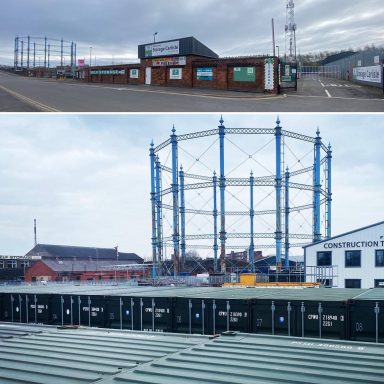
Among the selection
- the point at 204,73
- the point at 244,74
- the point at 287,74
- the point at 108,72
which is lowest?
the point at 244,74

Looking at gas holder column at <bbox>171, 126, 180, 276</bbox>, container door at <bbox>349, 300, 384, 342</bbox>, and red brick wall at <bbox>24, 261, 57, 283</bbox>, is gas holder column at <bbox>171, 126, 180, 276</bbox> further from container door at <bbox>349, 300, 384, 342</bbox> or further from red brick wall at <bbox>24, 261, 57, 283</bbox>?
container door at <bbox>349, 300, 384, 342</bbox>

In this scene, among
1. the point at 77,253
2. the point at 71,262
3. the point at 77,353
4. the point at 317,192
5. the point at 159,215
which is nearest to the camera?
the point at 77,353

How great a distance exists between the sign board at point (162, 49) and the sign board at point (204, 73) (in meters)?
4.39

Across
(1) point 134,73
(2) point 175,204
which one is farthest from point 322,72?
(2) point 175,204

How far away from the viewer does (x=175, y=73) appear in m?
49.3

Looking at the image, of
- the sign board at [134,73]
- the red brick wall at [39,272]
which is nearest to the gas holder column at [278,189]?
the sign board at [134,73]

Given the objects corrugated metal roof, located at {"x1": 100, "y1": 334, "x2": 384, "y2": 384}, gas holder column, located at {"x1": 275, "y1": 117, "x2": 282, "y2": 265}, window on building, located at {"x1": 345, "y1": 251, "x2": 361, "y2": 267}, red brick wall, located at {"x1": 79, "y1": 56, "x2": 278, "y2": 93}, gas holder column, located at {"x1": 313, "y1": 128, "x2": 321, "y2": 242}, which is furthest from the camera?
gas holder column, located at {"x1": 313, "y1": 128, "x2": 321, "y2": 242}

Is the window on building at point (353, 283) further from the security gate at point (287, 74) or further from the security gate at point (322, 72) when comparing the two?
the security gate at point (322, 72)

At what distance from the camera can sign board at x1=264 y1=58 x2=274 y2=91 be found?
38594mm

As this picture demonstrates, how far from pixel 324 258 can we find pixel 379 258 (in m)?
4.31

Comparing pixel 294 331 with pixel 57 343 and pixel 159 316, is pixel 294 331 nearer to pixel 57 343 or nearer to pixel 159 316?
pixel 159 316

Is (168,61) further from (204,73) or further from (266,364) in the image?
(266,364)

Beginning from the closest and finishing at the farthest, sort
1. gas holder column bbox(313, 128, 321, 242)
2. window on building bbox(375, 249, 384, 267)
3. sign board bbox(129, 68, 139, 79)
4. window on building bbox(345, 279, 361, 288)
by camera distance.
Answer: window on building bbox(375, 249, 384, 267) < window on building bbox(345, 279, 361, 288) < gas holder column bbox(313, 128, 321, 242) < sign board bbox(129, 68, 139, 79)

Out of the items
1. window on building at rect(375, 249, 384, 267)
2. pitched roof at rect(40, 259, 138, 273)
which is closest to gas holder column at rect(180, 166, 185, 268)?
window on building at rect(375, 249, 384, 267)
